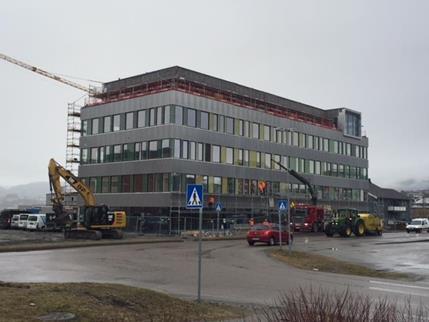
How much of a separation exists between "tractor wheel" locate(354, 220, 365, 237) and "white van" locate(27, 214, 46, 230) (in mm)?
29142

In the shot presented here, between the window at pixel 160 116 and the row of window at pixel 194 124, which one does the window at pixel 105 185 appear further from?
the window at pixel 160 116

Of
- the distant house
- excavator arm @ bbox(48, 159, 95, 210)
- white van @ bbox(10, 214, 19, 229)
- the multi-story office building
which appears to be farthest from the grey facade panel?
the distant house

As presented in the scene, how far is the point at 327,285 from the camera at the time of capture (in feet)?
55.7

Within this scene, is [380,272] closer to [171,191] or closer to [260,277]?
[260,277]

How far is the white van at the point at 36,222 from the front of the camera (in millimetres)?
55969

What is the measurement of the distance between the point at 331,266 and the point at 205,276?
6564 mm

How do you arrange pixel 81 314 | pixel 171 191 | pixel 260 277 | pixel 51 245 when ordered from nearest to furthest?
1. pixel 81 314
2. pixel 260 277
3. pixel 51 245
4. pixel 171 191

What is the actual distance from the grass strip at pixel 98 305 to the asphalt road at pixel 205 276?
2440mm

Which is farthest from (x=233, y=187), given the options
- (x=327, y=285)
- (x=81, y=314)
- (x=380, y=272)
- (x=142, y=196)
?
(x=81, y=314)

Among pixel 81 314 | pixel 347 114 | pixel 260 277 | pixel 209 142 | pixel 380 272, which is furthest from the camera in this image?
pixel 347 114

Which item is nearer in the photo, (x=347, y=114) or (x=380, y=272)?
(x=380, y=272)

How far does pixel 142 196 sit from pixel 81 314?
47.6m

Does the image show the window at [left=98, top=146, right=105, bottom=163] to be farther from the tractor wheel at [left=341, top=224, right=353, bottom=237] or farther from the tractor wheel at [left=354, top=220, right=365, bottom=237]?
the tractor wheel at [left=354, top=220, right=365, bottom=237]

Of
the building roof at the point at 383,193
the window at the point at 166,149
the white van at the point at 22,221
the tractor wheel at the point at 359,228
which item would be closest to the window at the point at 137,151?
the window at the point at 166,149
